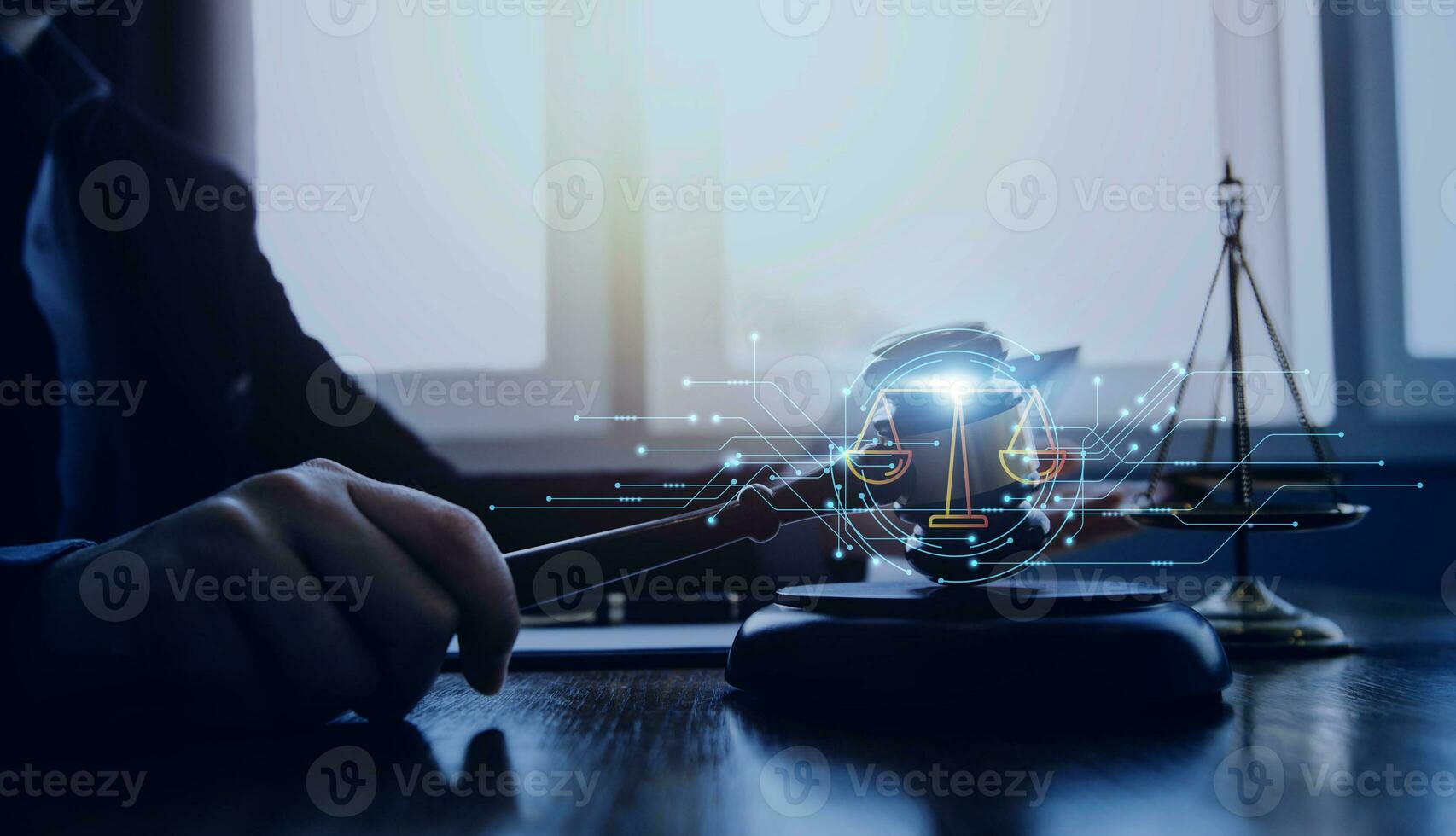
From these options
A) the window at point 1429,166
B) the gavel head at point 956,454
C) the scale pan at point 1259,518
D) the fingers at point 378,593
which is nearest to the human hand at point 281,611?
the fingers at point 378,593

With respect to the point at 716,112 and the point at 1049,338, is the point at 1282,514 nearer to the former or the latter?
the point at 1049,338

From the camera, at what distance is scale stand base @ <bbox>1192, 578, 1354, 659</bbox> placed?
2.03ft

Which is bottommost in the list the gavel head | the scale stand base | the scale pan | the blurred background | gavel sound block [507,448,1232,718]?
the scale stand base

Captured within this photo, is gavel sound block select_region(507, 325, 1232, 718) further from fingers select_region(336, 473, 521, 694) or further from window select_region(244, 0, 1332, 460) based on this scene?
window select_region(244, 0, 1332, 460)

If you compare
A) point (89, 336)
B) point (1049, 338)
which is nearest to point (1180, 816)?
point (1049, 338)

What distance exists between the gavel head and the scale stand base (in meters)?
0.21

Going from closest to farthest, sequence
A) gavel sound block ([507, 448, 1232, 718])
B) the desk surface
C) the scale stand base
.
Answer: the desk surface
gavel sound block ([507, 448, 1232, 718])
the scale stand base

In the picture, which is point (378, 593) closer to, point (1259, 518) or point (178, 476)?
point (1259, 518)

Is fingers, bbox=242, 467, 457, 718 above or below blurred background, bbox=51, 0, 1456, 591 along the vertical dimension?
below

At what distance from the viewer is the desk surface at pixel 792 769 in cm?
28

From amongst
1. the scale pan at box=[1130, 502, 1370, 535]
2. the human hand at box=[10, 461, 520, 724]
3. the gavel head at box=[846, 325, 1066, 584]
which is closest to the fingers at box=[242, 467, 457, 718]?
the human hand at box=[10, 461, 520, 724]

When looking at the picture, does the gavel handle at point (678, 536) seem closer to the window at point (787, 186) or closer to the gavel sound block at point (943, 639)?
the gavel sound block at point (943, 639)

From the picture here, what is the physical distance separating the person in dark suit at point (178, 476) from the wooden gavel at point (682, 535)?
0.04 metres

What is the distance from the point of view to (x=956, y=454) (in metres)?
0.50
